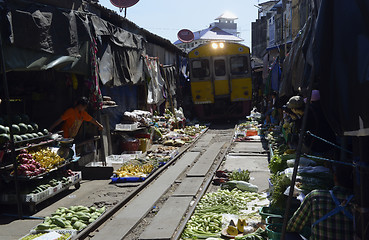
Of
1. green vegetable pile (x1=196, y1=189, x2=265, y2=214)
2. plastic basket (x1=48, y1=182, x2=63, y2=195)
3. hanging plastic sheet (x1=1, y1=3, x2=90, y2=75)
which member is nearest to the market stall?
plastic basket (x1=48, y1=182, x2=63, y2=195)

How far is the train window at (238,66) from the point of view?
21469 millimetres

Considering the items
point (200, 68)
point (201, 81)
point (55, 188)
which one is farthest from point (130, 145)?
point (200, 68)

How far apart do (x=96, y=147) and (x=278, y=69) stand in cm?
688

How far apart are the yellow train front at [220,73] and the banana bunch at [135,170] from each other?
36.5 feet

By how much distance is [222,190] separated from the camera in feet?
27.7

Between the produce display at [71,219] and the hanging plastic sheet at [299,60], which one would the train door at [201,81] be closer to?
the hanging plastic sheet at [299,60]

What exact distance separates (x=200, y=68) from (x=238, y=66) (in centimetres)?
207

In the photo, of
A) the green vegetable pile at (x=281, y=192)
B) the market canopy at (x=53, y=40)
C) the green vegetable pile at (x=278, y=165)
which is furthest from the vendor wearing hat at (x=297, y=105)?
the market canopy at (x=53, y=40)

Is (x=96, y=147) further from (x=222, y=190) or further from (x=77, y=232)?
(x=77, y=232)

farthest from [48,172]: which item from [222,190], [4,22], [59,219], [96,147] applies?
[96,147]

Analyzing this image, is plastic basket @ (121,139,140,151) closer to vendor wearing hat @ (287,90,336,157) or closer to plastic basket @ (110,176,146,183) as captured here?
plastic basket @ (110,176,146,183)

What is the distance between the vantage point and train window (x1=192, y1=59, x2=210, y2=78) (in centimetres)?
2161

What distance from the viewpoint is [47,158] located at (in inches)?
310

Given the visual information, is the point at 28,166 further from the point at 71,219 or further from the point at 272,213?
the point at 272,213
